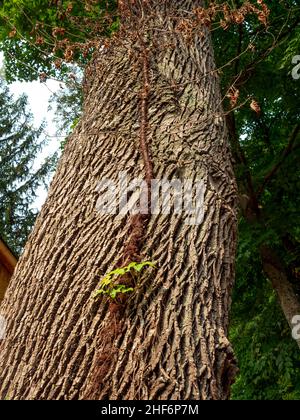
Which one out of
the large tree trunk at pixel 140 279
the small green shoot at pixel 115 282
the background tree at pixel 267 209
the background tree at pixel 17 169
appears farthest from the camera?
the background tree at pixel 17 169

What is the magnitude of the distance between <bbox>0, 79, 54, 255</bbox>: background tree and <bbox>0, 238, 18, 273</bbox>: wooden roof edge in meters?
10.4

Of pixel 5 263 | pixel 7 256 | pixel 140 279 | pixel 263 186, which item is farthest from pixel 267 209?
pixel 140 279

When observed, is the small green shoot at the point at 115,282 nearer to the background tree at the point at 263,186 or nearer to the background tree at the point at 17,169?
the background tree at the point at 263,186

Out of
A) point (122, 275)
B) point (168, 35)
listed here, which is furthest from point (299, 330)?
point (122, 275)

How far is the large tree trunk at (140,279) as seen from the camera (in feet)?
6.38

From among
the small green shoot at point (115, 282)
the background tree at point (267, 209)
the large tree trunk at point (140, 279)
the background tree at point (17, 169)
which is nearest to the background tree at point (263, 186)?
the background tree at point (267, 209)

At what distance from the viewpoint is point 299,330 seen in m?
6.27

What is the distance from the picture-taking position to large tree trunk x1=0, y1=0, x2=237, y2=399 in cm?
194

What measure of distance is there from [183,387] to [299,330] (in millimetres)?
4889

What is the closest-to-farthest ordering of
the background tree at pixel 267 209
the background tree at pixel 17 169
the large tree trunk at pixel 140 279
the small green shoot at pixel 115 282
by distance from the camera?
the large tree trunk at pixel 140 279 → the small green shoot at pixel 115 282 → the background tree at pixel 267 209 → the background tree at pixel 17 169

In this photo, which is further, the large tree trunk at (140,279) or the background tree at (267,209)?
the background tree at (267,209)

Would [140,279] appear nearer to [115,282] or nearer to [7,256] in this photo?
[115,282]

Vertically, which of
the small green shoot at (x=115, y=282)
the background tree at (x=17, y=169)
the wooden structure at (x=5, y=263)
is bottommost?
the small green shoot at (x=115, y=282)

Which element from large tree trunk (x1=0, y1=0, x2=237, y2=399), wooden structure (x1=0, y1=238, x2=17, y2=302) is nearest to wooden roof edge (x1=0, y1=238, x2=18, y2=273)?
wooden structure (x1=0, y1=238, x2=17, y2=302)
